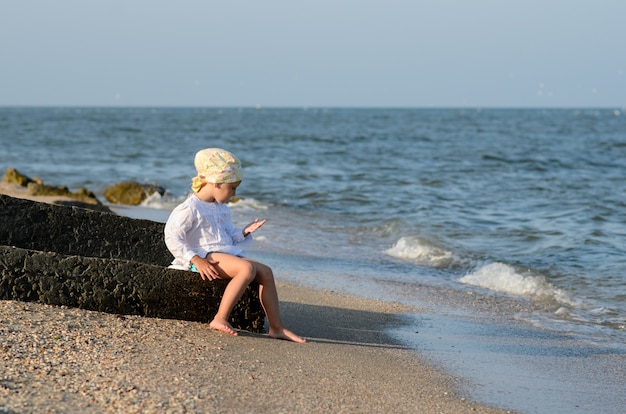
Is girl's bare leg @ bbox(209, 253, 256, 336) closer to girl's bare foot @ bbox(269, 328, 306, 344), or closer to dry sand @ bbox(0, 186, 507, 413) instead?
dry sand @ bbox(0, 186, 507, 413)

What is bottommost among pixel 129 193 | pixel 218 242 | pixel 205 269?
pixel 129 193

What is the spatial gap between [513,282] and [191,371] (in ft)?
17.1

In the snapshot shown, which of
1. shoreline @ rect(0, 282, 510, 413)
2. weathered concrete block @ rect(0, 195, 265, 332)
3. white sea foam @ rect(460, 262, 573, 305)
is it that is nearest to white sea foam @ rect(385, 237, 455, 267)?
white sea foam @ rect(460, 262, 573, 305)

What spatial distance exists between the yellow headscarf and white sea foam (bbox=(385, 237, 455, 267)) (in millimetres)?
4835

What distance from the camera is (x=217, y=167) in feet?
17.6

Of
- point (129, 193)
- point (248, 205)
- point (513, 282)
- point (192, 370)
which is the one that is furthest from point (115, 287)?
point (129, 193)

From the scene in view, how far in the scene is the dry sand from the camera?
378 cm

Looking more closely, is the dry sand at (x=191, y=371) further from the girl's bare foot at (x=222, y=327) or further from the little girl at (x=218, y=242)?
the little girl at (x=218, y=242)

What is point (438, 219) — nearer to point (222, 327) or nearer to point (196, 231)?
point (196, 231)

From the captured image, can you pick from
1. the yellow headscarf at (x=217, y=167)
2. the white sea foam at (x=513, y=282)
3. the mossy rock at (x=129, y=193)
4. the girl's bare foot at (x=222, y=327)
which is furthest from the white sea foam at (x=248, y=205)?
the girl's bare foot at (x=222, y=327)

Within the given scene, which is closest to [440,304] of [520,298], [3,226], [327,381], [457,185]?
[520,298]

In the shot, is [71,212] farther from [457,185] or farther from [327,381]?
[457,185]

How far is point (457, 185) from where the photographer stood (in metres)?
19.9

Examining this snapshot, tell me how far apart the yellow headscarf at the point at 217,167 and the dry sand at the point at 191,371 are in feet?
3.22
